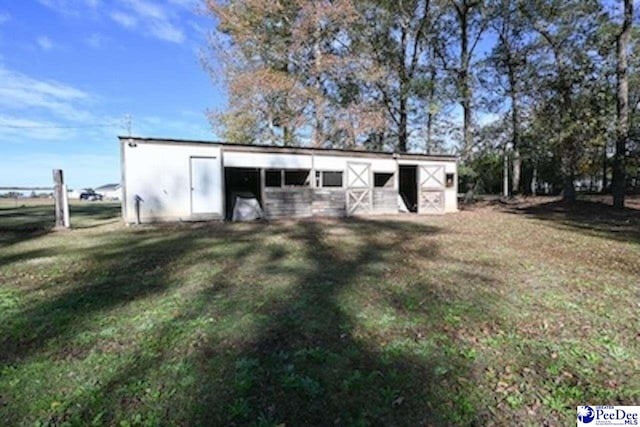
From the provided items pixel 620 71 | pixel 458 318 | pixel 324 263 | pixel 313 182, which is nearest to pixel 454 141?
pixel 620 71

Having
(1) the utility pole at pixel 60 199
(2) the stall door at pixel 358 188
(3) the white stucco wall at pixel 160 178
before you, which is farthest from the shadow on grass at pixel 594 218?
(1) the utility pole at pixel 60 199

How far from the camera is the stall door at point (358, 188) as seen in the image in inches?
547

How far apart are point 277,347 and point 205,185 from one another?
931cm

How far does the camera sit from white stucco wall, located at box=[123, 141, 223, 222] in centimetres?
1044

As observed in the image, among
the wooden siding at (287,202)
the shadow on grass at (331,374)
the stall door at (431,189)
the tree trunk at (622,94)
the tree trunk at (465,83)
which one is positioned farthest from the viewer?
the tree trunk at (465,83)

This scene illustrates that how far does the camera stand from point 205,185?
11383 millimetres

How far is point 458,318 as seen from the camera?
141 inches

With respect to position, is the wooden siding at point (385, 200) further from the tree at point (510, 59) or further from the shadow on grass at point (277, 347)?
the shadow on grass at point (277, 347)

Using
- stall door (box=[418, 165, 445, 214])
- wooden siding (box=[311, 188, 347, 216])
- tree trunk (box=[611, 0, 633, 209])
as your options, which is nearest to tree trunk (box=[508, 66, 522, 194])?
tree trunk (box=[611, 0, 633, 209])

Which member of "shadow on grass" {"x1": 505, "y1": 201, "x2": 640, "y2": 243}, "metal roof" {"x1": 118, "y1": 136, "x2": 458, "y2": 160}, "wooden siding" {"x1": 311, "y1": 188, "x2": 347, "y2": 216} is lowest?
"shadow on grass" {"x1": 505, "y1": 201, "x2": 640, "y2": 243}

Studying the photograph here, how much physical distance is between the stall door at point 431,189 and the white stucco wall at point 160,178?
904cm

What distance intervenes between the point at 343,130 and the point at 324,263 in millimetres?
13417

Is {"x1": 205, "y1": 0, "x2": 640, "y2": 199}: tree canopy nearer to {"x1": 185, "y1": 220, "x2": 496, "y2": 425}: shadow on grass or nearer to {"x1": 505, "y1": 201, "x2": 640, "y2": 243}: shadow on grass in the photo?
{"x1": 505, "y1": 201, "x2": 640, "y2": 243}: shadow on grass

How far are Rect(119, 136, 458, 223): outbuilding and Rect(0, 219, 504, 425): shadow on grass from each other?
5.22m
